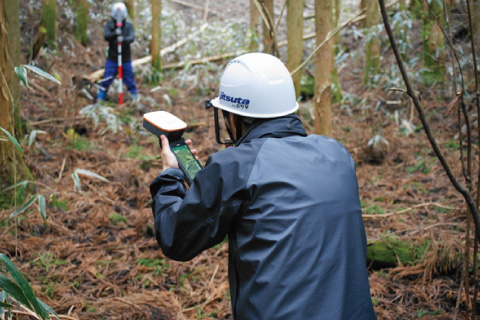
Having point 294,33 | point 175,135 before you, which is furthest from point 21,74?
point 294,33

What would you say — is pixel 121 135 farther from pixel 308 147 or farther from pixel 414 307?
pixel 308 147

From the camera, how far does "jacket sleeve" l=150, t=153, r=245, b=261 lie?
1.81 m

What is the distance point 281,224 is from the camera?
1764 millimetres

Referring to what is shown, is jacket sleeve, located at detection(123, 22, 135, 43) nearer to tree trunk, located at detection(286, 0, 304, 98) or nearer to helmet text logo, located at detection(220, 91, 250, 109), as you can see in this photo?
tree trunk, located at detection(286, 0, 304, 98)

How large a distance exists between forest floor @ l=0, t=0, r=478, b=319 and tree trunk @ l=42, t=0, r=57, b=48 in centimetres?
55

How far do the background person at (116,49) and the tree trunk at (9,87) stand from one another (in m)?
4.53

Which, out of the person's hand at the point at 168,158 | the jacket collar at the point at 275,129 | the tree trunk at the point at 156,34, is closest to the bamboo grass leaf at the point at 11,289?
the person's hand at the point at 168,158

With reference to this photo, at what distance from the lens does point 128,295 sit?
3711 mm

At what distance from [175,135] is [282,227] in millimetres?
898

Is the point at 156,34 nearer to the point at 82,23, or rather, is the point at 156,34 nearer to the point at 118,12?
the point at 118,12

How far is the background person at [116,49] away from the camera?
912 centimetres

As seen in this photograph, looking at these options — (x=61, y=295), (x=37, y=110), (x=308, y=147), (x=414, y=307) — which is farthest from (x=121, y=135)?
(x=308, y=147)

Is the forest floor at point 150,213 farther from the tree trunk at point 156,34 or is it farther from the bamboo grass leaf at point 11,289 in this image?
the bamboo grass leaf at point 11,289

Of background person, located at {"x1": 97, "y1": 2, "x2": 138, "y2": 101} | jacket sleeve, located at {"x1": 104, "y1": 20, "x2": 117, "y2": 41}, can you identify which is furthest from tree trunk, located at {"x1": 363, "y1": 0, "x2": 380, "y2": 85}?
jacket sleeve, located at {"x1": 104, "y1": 20, "x2": 117, "y2": 41}
